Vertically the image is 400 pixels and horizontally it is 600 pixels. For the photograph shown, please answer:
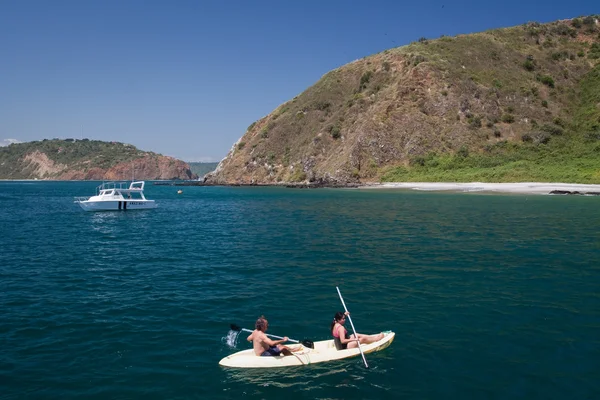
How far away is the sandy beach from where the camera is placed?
67312mm

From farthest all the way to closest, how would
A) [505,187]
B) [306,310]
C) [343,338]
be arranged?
[505,187]
[306,310]
[343,338]

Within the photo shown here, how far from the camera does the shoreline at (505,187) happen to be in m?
65.9

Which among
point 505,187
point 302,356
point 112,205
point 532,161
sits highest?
point 532,161

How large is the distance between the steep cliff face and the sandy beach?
13984mm

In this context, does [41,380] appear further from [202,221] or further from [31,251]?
[202,221]

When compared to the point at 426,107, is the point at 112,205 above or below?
below

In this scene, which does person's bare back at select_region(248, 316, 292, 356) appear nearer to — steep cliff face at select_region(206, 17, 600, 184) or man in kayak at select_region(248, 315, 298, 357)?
man in kayak at select_region(248, 315, 298, 357)

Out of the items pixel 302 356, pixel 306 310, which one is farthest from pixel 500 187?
pixel 302 356

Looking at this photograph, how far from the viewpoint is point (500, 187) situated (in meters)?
74.5

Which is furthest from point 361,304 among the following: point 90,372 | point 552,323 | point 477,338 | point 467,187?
point 467,187

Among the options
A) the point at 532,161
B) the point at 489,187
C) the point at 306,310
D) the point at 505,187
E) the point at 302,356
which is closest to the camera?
the point at 302,356

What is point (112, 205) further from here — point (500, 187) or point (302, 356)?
point (500, 187)

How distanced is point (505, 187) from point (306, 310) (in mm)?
68387

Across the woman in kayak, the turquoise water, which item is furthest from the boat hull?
the woman in kayak
